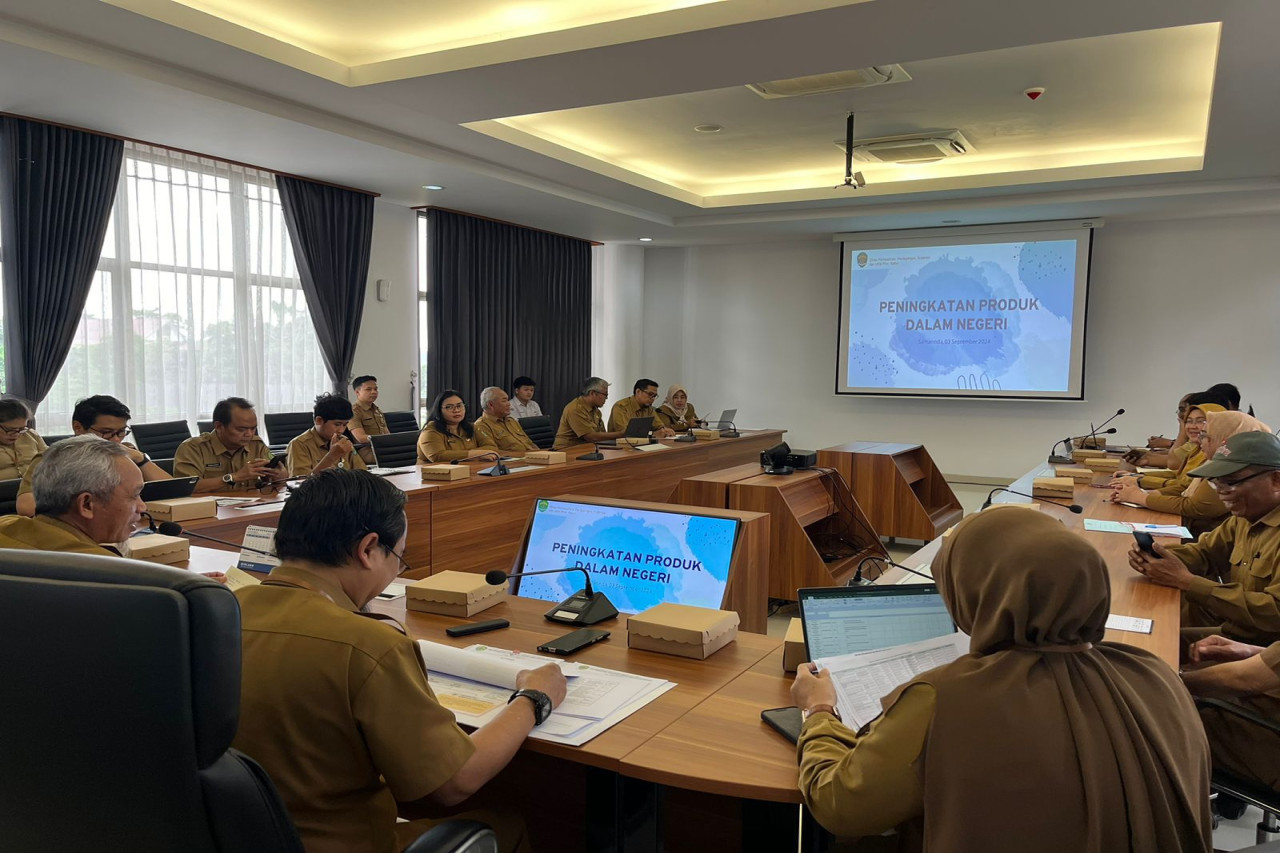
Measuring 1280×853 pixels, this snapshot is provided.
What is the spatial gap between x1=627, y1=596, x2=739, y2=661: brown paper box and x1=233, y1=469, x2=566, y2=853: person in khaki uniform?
0.55 m

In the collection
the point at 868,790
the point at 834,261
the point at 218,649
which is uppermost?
the point at 834,261

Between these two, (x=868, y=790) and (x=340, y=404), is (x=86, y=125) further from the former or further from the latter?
(x=868, y=790)

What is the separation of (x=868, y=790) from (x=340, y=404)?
3.92 metres

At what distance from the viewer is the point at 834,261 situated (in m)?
9.44

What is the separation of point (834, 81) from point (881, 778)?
169 inches

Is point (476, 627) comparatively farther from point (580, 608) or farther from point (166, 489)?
point (166, 489)

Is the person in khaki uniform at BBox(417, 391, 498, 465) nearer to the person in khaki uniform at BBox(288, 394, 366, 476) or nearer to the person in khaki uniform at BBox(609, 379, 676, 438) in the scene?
the person in khaki uniform at BBox(288, 394, 366, 476)

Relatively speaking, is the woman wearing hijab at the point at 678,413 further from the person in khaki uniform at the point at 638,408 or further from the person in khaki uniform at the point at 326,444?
the person in khaki uniform at the point at 326,444

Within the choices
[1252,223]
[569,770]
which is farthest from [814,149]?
[569,770]

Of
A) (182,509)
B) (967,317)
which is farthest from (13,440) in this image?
(967,317)

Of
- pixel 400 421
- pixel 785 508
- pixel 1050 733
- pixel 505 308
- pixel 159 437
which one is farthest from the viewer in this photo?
pixel 505 308

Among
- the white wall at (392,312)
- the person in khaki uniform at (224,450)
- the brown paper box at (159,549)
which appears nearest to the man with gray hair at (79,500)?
the brown paper box at (159,549)

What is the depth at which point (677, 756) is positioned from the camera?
138cm

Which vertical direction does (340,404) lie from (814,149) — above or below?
below
